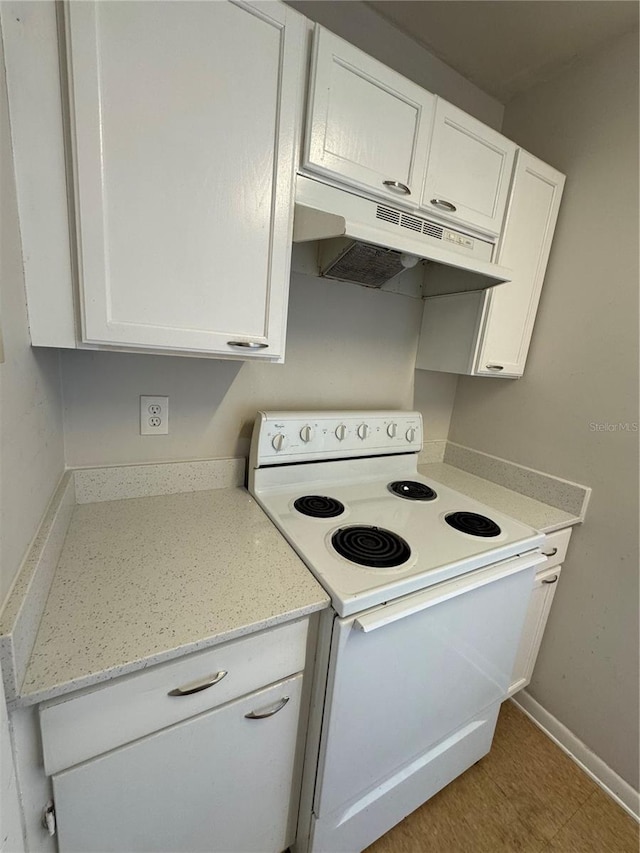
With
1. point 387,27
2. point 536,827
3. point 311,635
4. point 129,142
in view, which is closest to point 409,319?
point 387,27

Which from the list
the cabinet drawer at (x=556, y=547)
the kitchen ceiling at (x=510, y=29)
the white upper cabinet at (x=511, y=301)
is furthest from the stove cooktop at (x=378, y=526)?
the kitchen ceiling at (x=510, y=29)

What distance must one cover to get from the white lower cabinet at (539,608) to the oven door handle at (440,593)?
1.15ft

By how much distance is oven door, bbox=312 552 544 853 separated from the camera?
862 millimetres

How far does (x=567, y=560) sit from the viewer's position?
147 centimetres

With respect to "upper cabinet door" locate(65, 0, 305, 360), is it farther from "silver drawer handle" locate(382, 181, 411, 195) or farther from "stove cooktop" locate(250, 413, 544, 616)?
"stove cooktop" locate(250, 413, 544, 616)

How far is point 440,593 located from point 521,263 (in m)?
1.29

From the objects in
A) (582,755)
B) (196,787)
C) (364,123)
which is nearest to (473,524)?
(196,787)

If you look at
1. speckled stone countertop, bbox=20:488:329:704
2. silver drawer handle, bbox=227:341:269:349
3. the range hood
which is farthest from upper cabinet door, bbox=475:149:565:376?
speckled stone countertop, bbox=20:488:329:704

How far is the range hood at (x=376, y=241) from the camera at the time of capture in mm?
926

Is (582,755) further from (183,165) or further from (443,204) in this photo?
(183,165)

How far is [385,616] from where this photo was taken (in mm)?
820

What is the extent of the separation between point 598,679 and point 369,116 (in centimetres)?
210

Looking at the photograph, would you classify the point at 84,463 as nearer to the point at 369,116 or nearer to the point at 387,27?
the point at 369,116

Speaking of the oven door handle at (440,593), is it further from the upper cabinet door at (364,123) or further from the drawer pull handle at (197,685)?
the upper cabinet door at (364,123)
